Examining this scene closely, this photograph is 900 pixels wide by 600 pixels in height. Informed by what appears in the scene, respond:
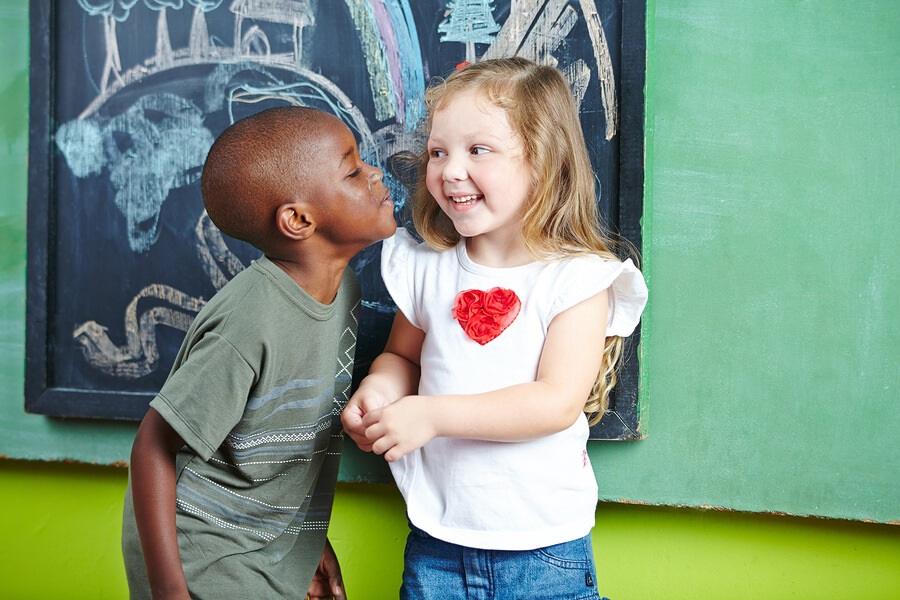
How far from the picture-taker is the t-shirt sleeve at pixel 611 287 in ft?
3.79

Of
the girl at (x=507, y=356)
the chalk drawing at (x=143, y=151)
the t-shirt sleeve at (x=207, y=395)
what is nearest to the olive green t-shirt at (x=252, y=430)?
the t-shirt sleeve at (x=207, y=395)

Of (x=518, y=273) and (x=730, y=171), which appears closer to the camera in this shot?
(x=518, y=273)

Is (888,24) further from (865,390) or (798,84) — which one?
(865,390)

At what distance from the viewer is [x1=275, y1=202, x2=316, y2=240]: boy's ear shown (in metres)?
1.16

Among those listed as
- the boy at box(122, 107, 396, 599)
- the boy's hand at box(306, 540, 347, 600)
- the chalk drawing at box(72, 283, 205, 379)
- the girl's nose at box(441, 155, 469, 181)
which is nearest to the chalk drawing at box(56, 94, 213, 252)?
the chalk drawing at box(72, 283, 205, 379)

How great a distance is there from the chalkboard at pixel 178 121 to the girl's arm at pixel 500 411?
0.88ft

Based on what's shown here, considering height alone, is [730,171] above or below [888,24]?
below

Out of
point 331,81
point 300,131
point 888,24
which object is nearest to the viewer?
point 300,131

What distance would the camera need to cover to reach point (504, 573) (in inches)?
46.6

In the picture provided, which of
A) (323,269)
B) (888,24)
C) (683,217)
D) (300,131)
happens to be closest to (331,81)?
(300,131)

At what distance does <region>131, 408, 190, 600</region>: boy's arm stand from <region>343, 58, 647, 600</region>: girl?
10.7 inches

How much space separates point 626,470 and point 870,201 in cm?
65

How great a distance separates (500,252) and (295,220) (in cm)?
34

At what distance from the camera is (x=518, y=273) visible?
3.97 feet
